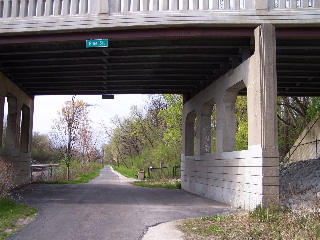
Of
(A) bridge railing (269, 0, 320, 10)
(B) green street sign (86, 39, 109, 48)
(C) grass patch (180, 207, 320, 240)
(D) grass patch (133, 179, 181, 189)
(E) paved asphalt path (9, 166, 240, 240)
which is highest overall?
(A) bridge railing (269, 0, 320, 10)

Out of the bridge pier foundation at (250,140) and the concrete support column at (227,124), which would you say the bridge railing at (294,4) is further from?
the concrete support column at (227,124)

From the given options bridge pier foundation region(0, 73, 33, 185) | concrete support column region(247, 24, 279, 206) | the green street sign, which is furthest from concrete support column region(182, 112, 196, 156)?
concrete support column region(247, 24, 279, 206)

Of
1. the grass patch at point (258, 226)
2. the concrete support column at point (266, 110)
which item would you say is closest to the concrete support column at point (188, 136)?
the concrete support column at point (266, 110)

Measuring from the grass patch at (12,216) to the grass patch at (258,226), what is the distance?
3.69 metres

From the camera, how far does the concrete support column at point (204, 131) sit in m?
18.4

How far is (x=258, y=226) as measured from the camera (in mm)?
8586

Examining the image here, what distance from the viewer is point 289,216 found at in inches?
340

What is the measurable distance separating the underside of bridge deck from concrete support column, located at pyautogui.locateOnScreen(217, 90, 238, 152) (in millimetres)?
1325

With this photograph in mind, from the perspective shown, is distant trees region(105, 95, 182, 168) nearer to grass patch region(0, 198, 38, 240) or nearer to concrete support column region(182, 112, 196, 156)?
concrete support column region(182, 112, 196, 156)

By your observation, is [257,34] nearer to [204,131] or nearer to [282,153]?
[204,131]

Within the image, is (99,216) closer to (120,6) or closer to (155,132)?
(120,6)

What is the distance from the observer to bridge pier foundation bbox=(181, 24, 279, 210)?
11.1 m

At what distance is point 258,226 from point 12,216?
19.8 feet

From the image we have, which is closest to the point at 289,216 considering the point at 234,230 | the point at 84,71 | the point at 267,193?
the point at 234,230
